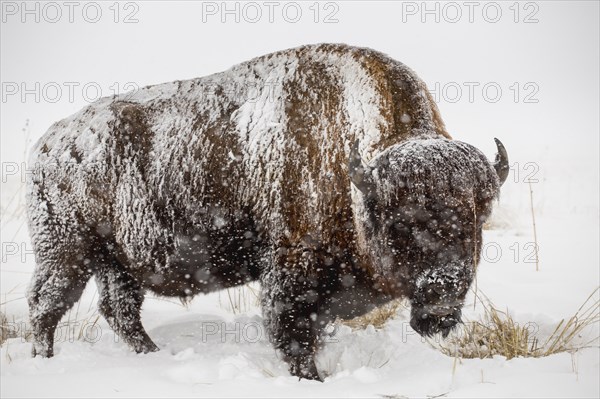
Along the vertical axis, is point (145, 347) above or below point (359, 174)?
below

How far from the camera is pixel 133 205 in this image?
423cm

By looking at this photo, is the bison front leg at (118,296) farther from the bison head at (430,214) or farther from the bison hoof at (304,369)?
the bison head at (430,214)

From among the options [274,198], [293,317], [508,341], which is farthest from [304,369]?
[508,341]

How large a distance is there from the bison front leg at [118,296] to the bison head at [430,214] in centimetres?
233

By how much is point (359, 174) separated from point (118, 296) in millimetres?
2549

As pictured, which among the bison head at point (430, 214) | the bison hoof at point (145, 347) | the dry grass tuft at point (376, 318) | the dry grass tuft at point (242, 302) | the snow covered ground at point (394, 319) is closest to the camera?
the snow covered ground at point (394, 319)

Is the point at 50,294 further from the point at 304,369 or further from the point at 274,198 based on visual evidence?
the point at 304,369

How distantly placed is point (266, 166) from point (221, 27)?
3638 centimetres

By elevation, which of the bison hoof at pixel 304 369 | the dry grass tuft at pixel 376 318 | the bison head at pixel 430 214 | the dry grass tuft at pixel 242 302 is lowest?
the dry grass tuft at pixel 242 302

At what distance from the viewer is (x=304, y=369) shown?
3.61m

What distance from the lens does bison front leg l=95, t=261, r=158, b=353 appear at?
14.8 ft

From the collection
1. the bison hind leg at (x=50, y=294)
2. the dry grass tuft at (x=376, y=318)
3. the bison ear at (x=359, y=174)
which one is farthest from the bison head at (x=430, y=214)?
the bison hind leg at (x=50, y=294)

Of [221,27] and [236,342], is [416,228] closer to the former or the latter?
[236,342]

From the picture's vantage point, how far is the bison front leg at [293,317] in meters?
3.63
